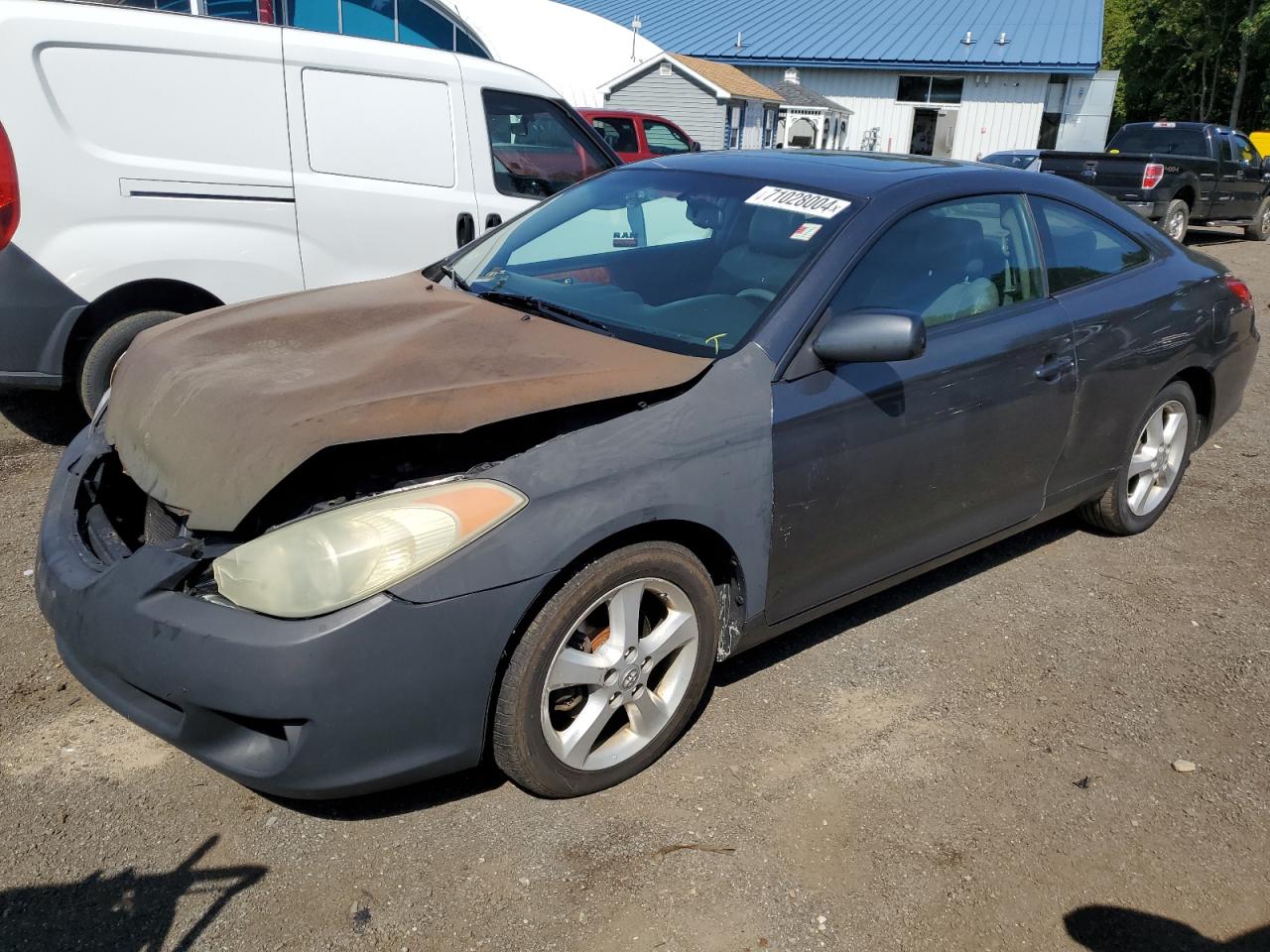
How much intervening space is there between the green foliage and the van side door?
37612mm

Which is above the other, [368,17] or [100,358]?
[100,358]

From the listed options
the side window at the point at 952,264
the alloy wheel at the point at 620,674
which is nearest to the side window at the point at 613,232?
the side window at the point at 952,264

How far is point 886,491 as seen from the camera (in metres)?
3.22

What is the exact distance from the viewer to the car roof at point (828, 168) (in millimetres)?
3434

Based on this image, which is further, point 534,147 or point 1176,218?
point 1176,218

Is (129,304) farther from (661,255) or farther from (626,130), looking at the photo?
(626,130)

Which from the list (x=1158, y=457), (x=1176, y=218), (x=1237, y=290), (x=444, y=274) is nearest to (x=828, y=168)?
(x=444, y=274)

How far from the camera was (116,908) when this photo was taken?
2361mm

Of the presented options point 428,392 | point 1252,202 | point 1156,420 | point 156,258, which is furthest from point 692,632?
point 1252,202

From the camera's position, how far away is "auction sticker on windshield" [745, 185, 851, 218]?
3.28 meters

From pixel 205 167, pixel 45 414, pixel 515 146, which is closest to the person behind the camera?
pixel 205 167

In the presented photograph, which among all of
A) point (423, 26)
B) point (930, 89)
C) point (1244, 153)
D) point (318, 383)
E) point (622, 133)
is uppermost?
point (318, 383)

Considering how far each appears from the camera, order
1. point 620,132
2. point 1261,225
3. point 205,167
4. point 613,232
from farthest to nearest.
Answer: point 1261,225 < point 620,132 < point 205,167 < point 613,232

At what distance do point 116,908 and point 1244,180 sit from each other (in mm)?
17890
